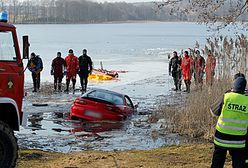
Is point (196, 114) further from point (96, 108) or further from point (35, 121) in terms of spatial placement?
point (35, 121)

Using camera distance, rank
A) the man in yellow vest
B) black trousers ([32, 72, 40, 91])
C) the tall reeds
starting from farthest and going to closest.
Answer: black trousers ([32, 72, 40, 91]) → the tall reeds → the man in yellow vest

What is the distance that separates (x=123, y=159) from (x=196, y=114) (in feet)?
13.6

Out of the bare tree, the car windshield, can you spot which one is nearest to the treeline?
the car windshield

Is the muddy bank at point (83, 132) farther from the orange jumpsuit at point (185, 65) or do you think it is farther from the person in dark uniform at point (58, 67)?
the person in dark uniform at point (58, 67)

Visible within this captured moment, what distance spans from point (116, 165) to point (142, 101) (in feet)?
42.2

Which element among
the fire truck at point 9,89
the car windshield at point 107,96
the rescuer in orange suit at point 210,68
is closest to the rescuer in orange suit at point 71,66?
the car windshield at point 107,96

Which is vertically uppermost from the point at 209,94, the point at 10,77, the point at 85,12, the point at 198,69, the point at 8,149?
the point at 10,77

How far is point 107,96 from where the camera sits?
15.7 meters

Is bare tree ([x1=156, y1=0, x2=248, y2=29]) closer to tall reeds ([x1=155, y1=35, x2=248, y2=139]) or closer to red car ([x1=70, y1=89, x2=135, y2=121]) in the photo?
tall reeds ([x1=155, y1=35, x2=248, y2=139])

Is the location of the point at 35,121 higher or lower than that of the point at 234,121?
lower

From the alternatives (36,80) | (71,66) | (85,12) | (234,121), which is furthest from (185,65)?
(85,12)

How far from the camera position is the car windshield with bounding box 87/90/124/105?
15414 millimetres

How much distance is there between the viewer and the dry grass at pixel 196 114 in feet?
40.7

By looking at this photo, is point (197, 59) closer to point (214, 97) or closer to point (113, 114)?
point (214, 97)
